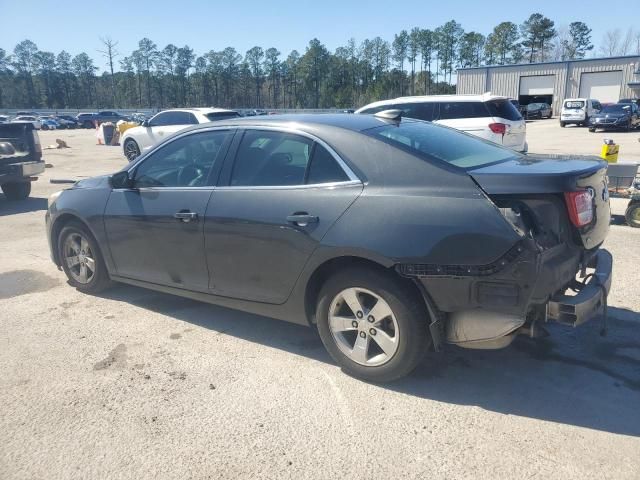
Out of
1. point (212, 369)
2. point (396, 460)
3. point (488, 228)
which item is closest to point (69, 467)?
point (212, 369)

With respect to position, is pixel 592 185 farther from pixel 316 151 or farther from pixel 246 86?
pixel 246 86

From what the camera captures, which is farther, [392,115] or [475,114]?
[475,114]

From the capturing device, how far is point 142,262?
4.40m

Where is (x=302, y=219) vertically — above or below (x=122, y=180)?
below

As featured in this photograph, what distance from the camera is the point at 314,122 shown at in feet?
12.1

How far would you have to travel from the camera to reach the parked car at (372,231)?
9.35 feet

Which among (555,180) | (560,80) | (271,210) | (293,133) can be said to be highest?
(560,80)

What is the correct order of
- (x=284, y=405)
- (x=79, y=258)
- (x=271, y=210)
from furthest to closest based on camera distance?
1. (x=79, y=258)
2. (x=271, y=210)
3. (x=284, y=405)

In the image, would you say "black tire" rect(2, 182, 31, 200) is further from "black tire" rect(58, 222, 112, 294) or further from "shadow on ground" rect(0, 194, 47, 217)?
"black tire" rect(58, 222, 112, 294)

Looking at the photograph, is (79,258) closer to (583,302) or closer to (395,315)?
(395,315)

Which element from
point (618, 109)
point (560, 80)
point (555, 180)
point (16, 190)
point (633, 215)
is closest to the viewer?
point (555, 180)

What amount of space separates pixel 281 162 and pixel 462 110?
358 inches

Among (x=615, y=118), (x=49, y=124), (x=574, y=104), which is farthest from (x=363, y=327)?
(x=49, y=124)

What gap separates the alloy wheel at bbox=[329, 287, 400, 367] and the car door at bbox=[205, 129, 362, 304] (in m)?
0.38
